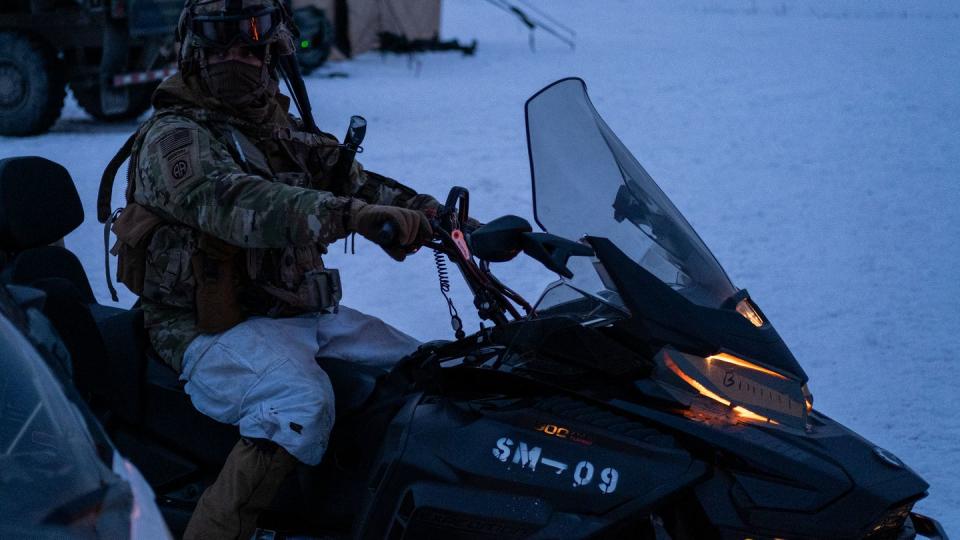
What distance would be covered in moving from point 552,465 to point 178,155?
1.18m

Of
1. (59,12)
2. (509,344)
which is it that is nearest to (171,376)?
(509,344)

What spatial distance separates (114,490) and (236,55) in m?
1.41

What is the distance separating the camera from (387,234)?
235cm

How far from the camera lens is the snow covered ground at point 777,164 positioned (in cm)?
488

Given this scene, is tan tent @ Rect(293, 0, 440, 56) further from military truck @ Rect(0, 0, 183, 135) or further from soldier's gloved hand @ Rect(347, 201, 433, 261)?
soldier's gloved hand @ Rect(347, 201, 433, 261)

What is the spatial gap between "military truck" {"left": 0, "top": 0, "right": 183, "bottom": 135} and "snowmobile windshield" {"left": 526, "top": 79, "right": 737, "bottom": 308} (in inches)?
300

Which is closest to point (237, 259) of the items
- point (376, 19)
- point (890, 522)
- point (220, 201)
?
point (220, 201)

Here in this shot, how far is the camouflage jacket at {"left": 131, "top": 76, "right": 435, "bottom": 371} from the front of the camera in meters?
2.47

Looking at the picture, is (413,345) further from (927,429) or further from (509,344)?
(927,429)

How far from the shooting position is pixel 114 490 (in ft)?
5.64

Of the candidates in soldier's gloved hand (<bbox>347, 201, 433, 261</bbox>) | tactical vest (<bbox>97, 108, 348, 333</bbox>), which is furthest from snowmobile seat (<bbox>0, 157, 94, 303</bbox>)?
soldier's gloved hand (<bbox>347, 201, 433, 261</bbox>)

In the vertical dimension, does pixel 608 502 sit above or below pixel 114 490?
below

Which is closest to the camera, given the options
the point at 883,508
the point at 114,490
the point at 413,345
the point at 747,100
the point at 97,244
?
the point at 114,490

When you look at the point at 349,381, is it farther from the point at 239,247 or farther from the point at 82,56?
the point at 82,56
